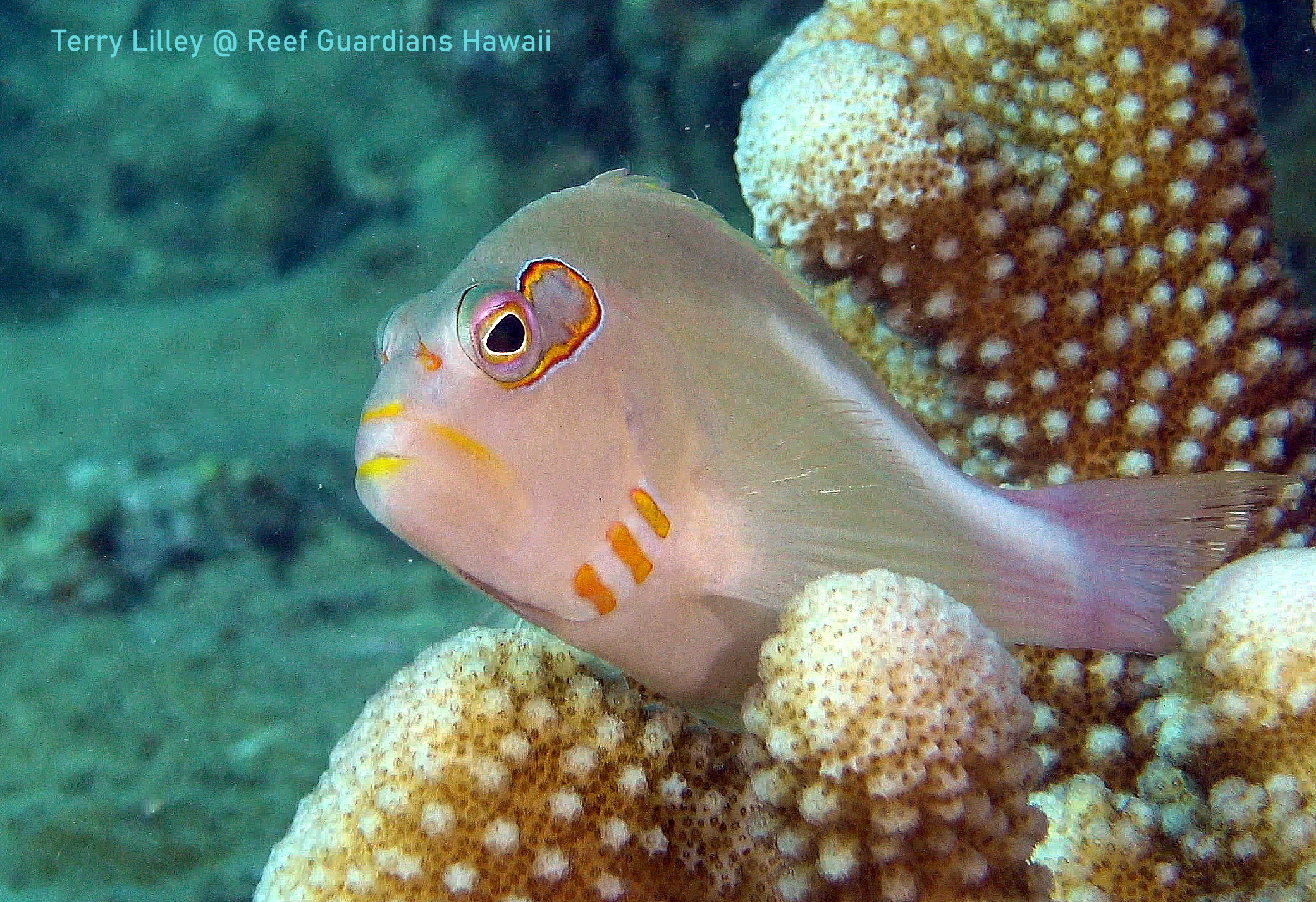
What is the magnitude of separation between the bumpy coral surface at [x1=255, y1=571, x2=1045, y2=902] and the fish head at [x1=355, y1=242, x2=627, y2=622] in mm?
235

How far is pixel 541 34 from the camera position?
606 centimetres

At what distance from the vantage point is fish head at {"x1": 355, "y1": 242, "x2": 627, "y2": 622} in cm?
143

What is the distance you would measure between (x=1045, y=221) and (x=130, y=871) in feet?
14.0

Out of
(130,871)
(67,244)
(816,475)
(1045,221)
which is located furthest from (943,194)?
(67,244)

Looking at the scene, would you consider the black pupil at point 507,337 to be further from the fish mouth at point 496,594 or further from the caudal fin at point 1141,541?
the caudal fin at point 1141,541

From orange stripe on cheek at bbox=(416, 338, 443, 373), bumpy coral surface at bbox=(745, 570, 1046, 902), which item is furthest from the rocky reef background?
orange stripe on cheek at bbox=(416, 338, 443, 373)

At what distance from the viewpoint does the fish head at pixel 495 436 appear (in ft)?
4.70

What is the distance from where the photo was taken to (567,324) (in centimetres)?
155

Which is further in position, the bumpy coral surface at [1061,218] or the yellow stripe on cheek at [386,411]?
the bumpy coral surface at [1061,218]

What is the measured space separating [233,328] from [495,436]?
268 inches

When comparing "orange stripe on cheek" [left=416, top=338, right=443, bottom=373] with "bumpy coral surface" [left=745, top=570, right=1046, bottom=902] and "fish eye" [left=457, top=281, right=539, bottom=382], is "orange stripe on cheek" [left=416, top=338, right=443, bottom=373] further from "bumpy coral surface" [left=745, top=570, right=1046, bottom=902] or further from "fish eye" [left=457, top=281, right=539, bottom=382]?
"bumpy coral surface" [left=745, top=570, right=1046, bottom=902]

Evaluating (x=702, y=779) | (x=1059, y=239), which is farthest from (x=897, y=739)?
(x=1059, y=239)

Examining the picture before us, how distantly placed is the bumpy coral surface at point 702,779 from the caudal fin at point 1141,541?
1.93 ft

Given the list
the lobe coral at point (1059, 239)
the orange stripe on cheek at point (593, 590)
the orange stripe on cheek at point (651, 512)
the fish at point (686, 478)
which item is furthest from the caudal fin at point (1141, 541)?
the orange stripe on cheek at point (593, 590)
